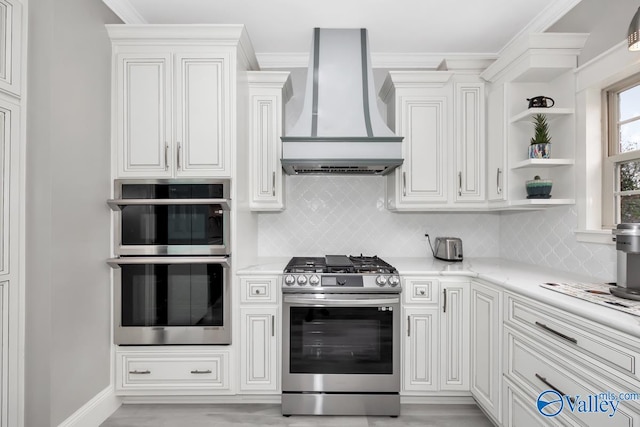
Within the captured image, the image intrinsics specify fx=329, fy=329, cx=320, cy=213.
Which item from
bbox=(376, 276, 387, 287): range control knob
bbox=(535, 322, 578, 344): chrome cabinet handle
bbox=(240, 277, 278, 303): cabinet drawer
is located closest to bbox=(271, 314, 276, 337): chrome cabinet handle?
bbox=(240, 277, 278, 303): cabinet drawer

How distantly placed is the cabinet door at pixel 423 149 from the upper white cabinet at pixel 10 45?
242cm

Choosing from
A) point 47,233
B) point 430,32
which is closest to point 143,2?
point 47,233

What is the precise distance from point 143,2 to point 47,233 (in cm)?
168

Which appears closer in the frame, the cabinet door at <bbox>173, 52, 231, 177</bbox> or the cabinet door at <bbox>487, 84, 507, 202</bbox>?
the cabinet door at <bbox>173, 52, 231, 177</bbox>

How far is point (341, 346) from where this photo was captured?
87.7 inches

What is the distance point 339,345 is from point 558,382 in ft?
3.96

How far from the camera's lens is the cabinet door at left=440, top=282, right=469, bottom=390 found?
230 centimetres

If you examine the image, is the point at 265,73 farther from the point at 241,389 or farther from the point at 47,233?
the point at 241,389

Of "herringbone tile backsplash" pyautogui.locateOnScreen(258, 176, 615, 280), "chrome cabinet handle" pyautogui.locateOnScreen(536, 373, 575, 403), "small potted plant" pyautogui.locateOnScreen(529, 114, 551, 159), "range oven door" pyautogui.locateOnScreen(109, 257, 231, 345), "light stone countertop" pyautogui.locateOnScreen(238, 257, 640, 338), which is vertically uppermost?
"small potted plant" pyautogui.locateOnScreen(529, 114, 551, 159)

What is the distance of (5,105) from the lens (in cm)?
162

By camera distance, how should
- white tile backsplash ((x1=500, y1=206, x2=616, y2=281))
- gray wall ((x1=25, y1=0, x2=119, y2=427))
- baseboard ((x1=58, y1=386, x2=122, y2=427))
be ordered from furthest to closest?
white tile backsplash ((x1=500, y1=206, x2=616, y2=281))
baseboard ((x1=58, y1=386, x2=122, y2=427))
gray wall ((x1=25, y1=0, x2=119, y2=427))

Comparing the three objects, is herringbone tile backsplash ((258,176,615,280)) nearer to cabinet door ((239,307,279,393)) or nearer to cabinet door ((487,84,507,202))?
cabinet door ((487,84,507,202))

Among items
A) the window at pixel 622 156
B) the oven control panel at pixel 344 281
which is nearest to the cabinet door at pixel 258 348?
the oven control panel at pixel 344 281

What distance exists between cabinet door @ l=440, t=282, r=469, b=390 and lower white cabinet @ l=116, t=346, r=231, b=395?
1507mm
